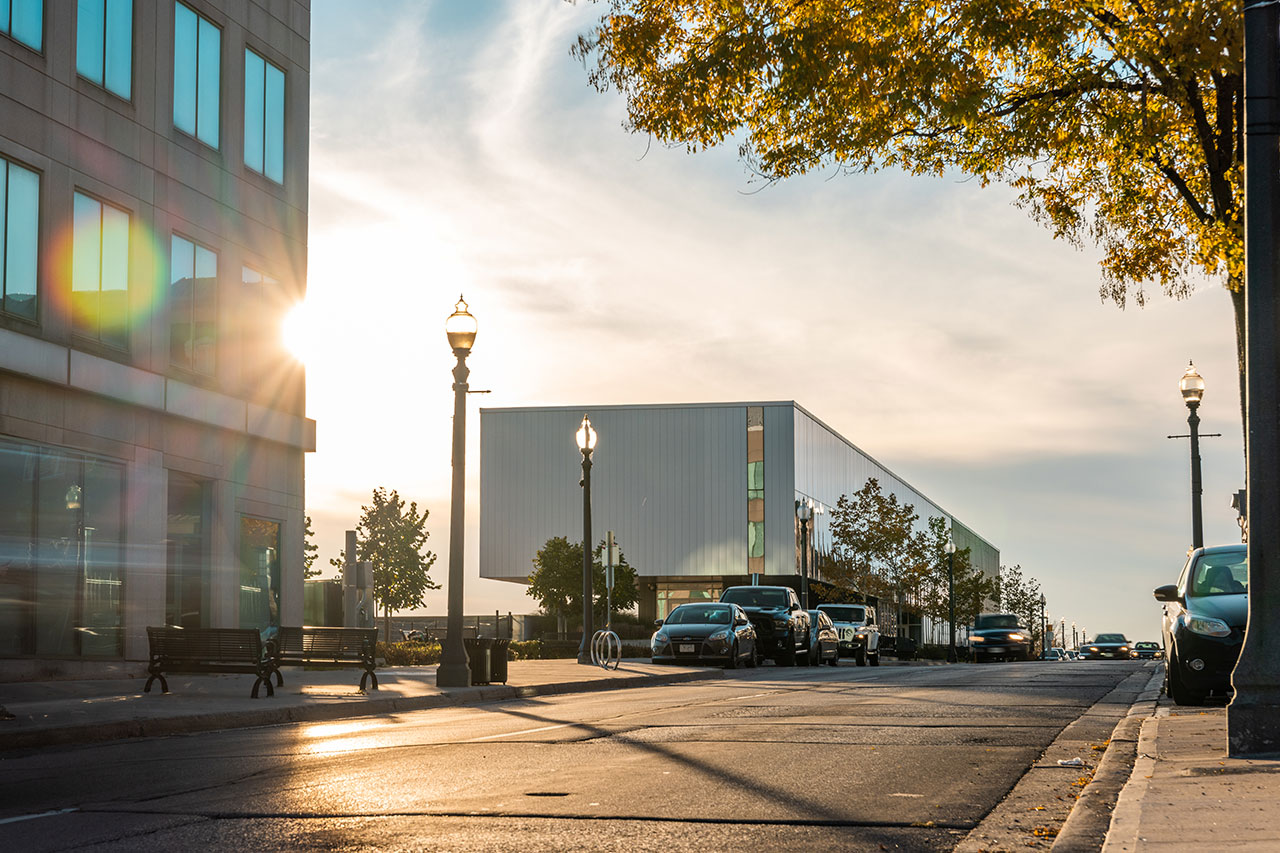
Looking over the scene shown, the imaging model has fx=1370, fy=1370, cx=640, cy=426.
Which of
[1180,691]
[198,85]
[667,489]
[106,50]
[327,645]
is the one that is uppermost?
[198,85]

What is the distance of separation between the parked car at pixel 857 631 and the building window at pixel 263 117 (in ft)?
69.0

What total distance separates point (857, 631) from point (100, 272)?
25665mm

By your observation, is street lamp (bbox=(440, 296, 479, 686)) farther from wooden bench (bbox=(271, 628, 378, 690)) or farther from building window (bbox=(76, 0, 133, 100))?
building window (bbox=(76, 0, 133, 100))

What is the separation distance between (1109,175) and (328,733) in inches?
401

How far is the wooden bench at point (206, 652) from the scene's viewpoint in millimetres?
17312

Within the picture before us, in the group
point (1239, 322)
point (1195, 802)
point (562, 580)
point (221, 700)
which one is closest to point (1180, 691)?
point (1239, 322)

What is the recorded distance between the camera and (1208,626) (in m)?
13.5

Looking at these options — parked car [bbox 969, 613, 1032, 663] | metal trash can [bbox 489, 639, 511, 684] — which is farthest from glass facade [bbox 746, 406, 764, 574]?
metal trash can [bbox 489, 639, 511, 684]

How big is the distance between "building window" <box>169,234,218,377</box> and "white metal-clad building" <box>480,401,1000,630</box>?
1929 inches

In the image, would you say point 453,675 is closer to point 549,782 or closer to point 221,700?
point 221,700

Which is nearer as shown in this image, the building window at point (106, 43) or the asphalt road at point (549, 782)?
the asphalt road at point (549, 782)

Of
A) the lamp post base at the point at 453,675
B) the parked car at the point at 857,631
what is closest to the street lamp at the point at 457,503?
the lamp post base at the point at 453,675

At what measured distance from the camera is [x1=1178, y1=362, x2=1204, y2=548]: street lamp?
89.8ft

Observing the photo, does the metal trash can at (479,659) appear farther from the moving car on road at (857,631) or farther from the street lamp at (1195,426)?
the moving car on road at (857,631)
